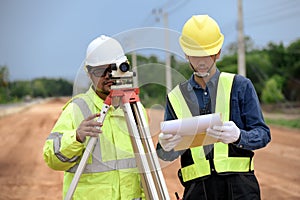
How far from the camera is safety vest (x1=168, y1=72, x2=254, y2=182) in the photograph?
9.21ft

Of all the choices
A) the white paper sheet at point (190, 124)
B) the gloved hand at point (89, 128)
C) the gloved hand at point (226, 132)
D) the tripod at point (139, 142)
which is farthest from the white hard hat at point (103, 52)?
the gloved hand at point (226, 132)

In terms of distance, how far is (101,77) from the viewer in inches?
109

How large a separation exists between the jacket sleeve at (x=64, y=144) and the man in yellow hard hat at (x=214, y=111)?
0.43m

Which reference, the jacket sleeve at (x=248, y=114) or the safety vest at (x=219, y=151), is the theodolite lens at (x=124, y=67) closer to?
the safety vest at (x=219, y=151)

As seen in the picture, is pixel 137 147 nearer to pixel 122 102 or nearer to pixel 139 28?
pixel 122 102

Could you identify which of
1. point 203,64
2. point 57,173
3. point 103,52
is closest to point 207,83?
point 203,64

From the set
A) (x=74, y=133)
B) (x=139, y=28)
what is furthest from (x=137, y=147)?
(x=139, y=28)

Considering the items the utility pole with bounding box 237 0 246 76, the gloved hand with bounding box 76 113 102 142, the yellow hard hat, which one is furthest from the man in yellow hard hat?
the utility pole with bounding box 237 0 246 76

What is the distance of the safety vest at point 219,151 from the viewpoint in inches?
111

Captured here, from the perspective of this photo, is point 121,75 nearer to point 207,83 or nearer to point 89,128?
point 89,128

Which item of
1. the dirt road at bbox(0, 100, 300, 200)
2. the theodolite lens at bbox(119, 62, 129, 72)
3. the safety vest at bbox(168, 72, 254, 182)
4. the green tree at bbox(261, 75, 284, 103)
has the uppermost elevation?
the theodolite lens at bbox(119, 62, 129, 72)

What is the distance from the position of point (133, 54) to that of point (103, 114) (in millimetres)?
323

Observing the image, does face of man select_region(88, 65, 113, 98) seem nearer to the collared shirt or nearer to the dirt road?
the collared shirt

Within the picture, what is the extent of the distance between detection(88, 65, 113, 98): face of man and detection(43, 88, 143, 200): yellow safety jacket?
0.07 meters
